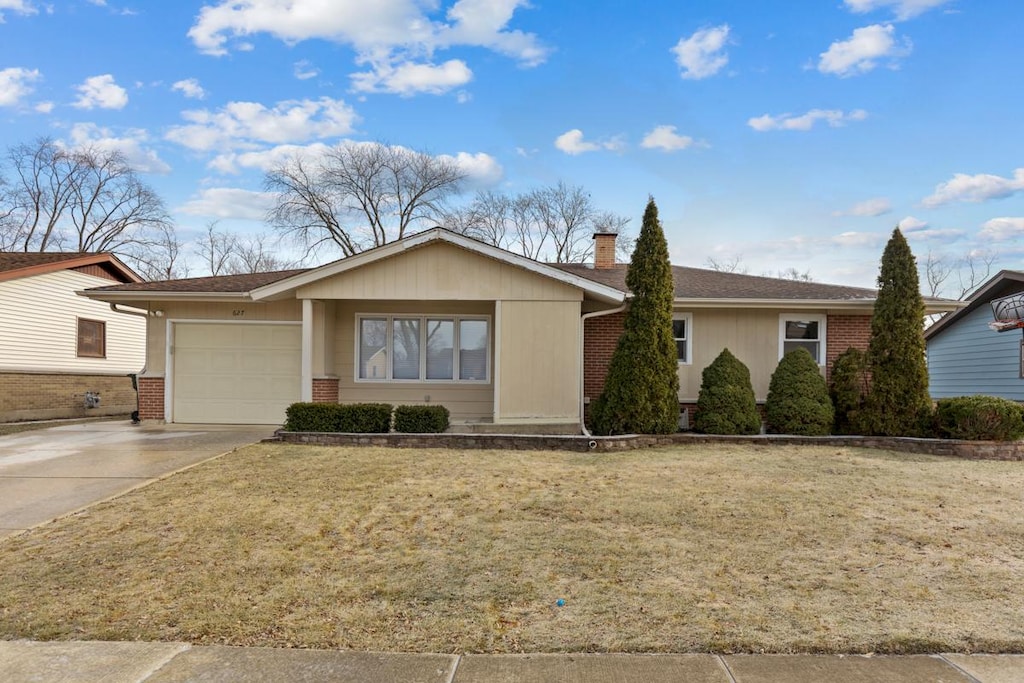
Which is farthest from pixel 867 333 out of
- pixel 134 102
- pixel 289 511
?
pixel 134 102

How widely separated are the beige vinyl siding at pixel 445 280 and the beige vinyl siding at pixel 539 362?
0.99 feet

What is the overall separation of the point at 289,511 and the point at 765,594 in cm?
448

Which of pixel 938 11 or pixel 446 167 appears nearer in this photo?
pixel 938 11

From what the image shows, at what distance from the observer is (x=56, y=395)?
18.2 metres

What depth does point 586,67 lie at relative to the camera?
675 inches

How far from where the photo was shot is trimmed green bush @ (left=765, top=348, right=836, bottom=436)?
37.6ft

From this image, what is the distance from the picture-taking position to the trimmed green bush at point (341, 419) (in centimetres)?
1055

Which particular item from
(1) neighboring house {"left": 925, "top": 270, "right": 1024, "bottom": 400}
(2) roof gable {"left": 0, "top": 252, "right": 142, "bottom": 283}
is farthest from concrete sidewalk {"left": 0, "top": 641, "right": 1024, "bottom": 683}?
(2) roof gable {"left": 0, "top": 252, "right": 142, "bottom": 283}

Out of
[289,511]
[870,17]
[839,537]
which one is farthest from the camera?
[870,17]

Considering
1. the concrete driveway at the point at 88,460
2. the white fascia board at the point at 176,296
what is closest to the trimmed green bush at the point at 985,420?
the concrete driveway at the point at 88,460

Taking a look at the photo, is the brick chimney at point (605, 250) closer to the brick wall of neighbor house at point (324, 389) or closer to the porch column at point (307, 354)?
the brick wall of neighbor house at point (324, 389)

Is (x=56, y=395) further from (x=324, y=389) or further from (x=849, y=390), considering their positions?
(x=849, y=390)

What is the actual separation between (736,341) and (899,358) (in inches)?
120

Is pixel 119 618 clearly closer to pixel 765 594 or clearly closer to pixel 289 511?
pixel 289 511
